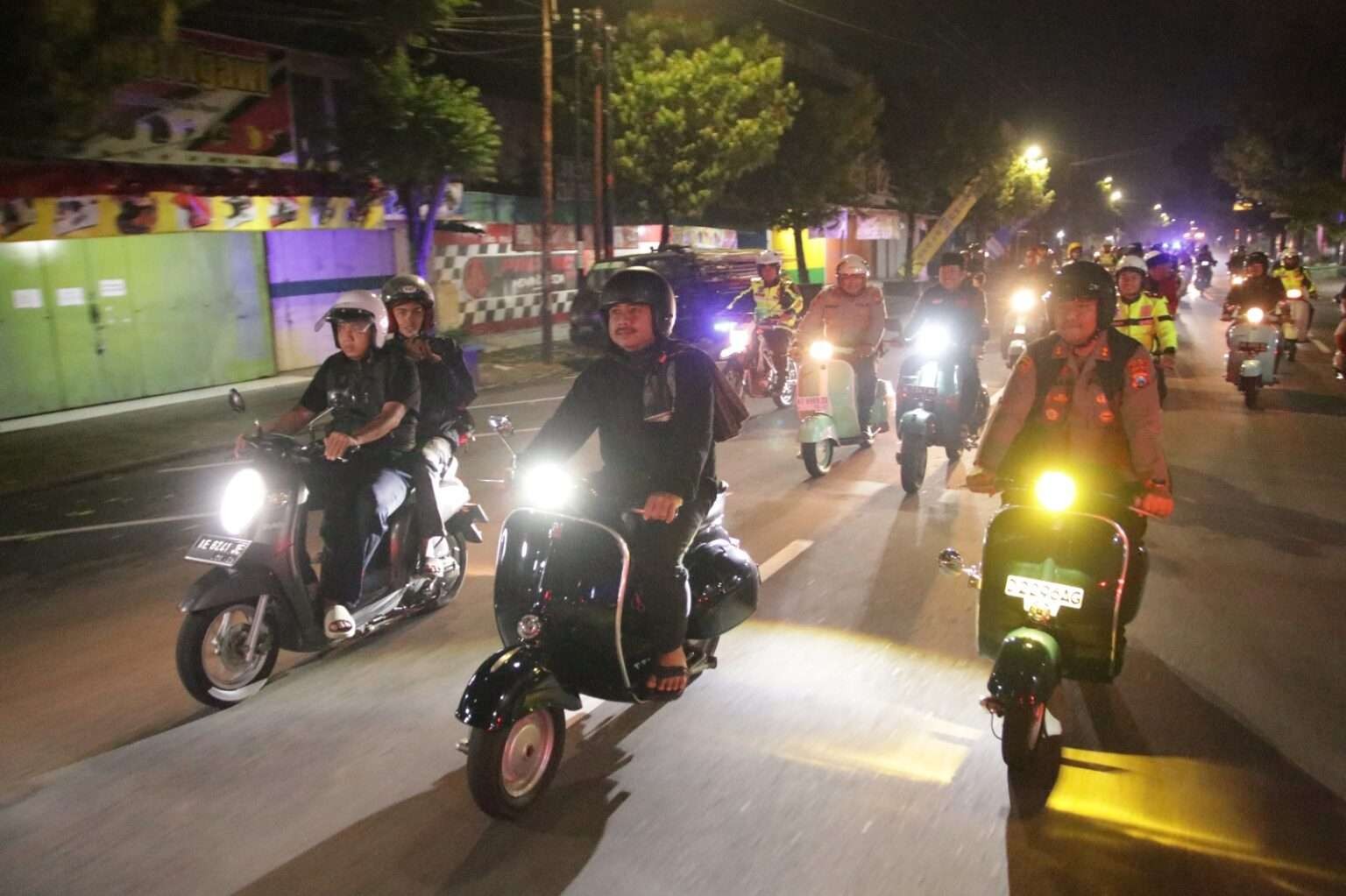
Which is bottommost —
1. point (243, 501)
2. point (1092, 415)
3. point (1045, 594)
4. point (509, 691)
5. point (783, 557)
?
point (783, 557)

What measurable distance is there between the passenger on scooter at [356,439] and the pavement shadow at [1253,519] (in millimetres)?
5706

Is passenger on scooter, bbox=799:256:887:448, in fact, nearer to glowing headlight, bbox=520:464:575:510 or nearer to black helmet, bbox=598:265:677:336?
black helmet, bbox=598:265:677:336

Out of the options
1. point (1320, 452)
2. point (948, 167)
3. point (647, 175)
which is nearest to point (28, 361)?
point (647, 175)

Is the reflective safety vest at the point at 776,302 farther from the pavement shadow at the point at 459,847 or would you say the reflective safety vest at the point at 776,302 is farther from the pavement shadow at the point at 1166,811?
the pavement shadow at the point at 459,847

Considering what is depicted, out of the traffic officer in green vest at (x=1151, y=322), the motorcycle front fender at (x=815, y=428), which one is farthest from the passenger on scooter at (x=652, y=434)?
the traffic officer in green vest at (x=1151, y=322)

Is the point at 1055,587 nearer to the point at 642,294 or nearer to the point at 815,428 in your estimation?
the point at 642,294

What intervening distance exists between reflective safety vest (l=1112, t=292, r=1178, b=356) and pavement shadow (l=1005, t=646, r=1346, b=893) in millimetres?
7382

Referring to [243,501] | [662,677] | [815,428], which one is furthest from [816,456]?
[662,677]

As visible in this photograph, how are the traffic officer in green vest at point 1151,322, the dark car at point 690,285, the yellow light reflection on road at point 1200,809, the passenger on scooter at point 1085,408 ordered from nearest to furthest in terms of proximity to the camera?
the yellow light reflection on road at point 1200,809 → the passenger on scooter at point 1085,408 → the traffic officer in green vest at point 1151,322 → the dark car at point 690,285

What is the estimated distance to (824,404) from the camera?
952 cm

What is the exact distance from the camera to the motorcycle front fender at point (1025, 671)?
12.9ft

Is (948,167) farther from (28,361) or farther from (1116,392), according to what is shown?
(1116,392)

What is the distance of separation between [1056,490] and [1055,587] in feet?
1.24

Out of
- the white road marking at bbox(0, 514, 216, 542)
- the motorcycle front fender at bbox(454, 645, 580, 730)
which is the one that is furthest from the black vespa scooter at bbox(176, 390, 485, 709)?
the white road marking at bbox(0, 514, 216, 542)
